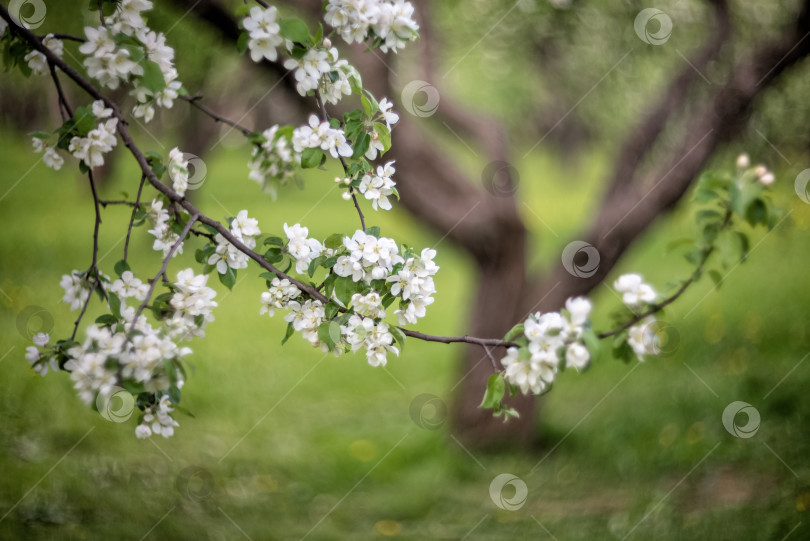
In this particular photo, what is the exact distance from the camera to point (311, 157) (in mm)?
1740

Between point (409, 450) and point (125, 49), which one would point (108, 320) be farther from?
point (409, 450)

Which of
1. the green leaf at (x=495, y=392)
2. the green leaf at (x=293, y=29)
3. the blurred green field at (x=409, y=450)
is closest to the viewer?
the green leaf at (x=495, y=392)

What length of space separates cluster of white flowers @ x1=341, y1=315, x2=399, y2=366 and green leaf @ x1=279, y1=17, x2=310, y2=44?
717mm

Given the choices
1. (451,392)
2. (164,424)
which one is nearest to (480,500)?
(451,392)

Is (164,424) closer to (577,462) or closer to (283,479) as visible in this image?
(283,479)

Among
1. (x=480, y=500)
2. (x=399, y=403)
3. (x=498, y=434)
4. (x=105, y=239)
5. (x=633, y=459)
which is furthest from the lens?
(x=105, y=239)

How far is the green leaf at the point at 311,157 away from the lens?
1732mm

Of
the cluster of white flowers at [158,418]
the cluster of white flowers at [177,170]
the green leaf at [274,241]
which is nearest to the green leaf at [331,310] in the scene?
the green leaf at [274,241]

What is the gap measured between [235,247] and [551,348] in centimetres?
89

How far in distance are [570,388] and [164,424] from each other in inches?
172

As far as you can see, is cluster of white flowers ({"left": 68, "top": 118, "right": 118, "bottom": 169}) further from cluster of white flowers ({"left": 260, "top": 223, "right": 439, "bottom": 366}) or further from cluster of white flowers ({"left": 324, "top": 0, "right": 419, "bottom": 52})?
cluster of white flowers ({"left": 324, "top": 0, "right": 419, "bottom": 52})

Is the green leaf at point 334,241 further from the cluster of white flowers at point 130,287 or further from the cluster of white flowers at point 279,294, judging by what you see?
the cluster of white flowers at point 130,287

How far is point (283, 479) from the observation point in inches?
166

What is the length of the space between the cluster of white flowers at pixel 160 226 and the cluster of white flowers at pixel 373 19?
71 cm
